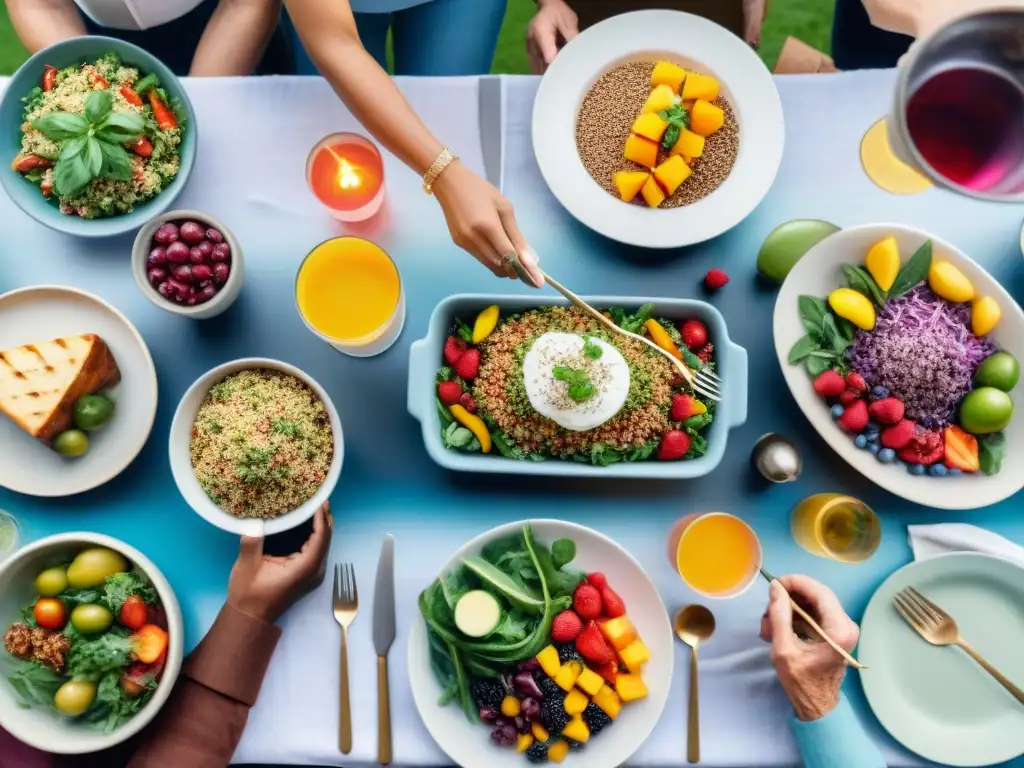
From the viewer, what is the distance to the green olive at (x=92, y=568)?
116cm

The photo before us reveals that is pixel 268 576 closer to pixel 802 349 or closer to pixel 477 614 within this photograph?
pixel 477 614

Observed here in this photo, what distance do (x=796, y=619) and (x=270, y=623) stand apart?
0.88m

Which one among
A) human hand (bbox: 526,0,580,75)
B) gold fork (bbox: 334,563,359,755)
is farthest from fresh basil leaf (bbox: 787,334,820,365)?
gold fork (bbox: 334,563,359,755)

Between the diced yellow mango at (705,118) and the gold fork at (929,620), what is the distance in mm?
856

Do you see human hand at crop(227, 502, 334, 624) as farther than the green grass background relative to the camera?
No

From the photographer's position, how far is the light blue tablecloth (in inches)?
49.9

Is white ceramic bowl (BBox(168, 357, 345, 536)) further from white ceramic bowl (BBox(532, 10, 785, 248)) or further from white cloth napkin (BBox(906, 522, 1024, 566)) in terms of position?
white cloth napkin (BBox(906, 522, 1024, 566))

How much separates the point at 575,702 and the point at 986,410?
823 millimetres

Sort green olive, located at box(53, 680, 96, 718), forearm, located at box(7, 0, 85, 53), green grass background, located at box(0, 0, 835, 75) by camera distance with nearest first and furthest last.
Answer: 1. green olive, located at box(53, 680, 96, 718)
2. forearm, located at box(7, 0, 85, 53)
3. green grass background, located at box(0, 0, 835, 75)

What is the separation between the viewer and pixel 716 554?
1.25m

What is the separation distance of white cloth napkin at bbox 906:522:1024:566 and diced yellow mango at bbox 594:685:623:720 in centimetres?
58

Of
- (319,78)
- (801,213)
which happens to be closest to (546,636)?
(801,213)

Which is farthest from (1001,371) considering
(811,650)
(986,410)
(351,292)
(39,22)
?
(39,22)

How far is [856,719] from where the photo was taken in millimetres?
1214
